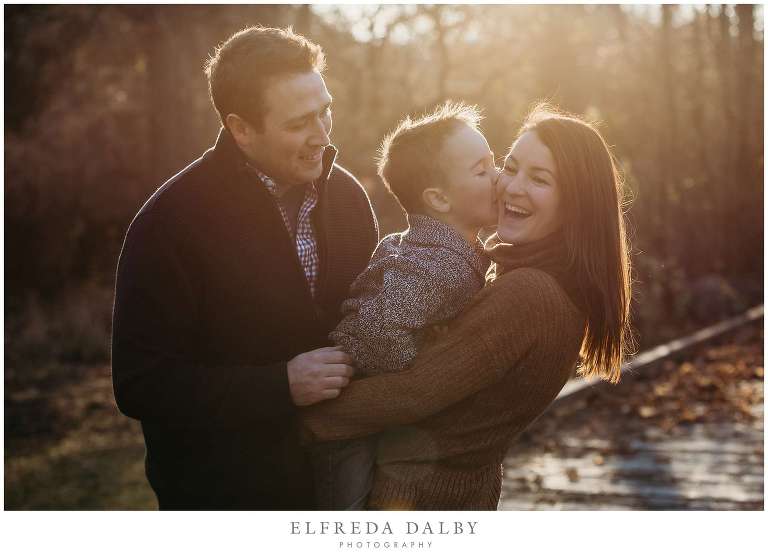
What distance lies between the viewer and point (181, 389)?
2994mm

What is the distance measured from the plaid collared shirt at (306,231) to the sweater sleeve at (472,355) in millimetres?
518

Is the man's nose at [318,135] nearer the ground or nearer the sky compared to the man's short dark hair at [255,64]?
nearer the ground

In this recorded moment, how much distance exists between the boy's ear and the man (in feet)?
1.09

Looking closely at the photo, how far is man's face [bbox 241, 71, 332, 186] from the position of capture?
3.25 m

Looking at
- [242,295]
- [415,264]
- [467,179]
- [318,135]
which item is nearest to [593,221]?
[467,179]

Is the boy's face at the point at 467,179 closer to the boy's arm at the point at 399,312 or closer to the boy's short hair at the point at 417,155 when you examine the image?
the boy's short hair at the point at 417,155

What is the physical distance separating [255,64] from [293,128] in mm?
245

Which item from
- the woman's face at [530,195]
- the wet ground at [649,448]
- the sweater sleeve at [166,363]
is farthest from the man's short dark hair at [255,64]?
the wet ground at [649,448]

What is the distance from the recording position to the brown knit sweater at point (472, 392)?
2957 mm

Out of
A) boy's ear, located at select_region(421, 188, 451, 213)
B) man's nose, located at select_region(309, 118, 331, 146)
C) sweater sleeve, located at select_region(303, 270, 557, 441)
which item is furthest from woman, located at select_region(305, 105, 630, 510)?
man's nose, located at select_region(309, 118, 331, 146)

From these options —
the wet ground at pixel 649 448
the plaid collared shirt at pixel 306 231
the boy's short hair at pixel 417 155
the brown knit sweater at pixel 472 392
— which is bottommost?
the wet ground at pixel 649 448

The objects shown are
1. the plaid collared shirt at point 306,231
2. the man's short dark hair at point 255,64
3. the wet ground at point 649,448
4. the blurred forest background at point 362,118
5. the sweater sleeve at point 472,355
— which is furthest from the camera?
the blurred forest background at point 362,118

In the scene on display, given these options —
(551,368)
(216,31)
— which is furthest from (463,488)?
(216,31)
